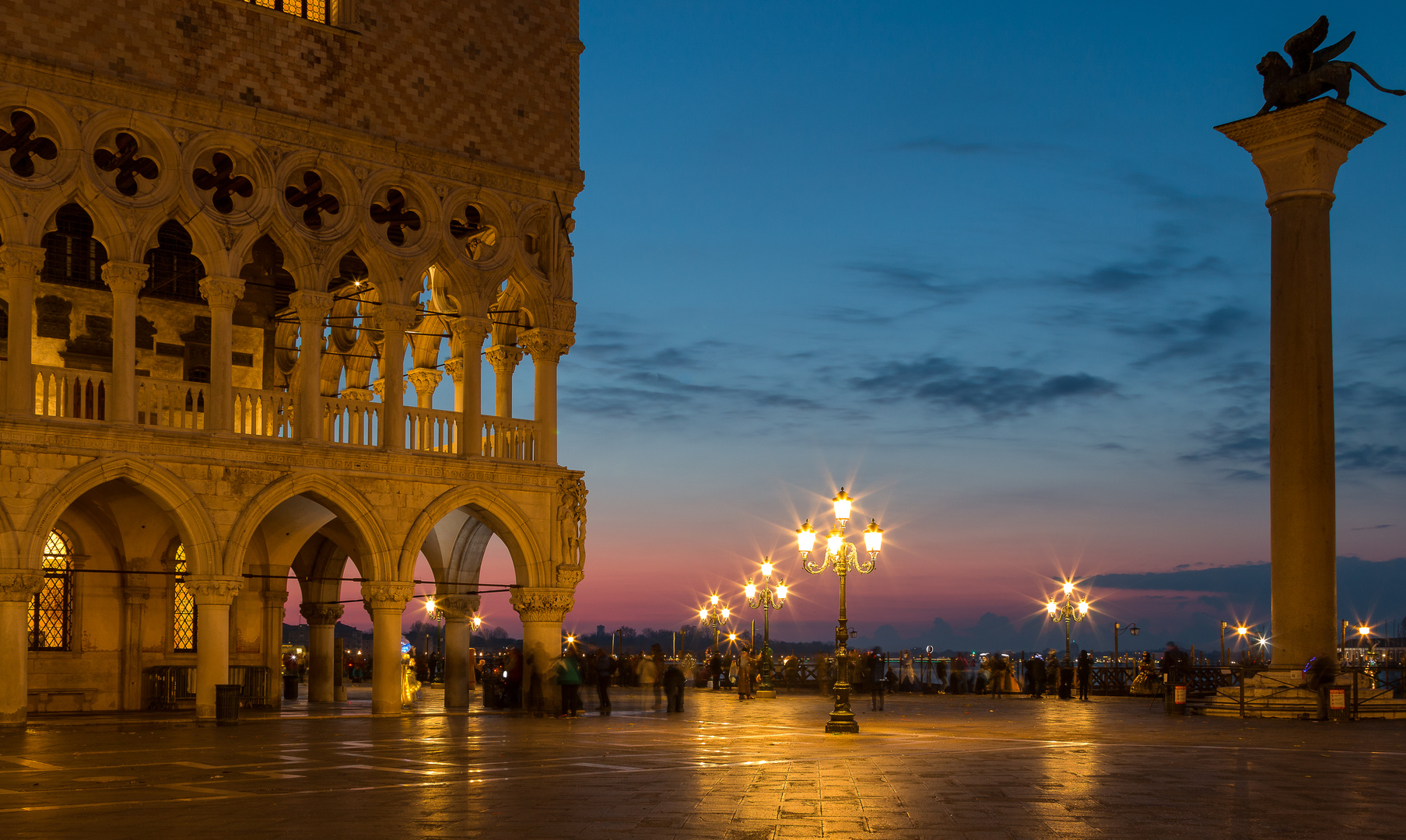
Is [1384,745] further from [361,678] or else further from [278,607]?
[361,678]

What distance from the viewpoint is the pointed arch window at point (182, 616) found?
29.0 metres

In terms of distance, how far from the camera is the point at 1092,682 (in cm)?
4184

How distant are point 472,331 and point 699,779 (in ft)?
48.9

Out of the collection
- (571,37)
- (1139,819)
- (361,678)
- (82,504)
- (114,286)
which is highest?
(571,37)

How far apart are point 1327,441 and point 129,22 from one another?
839 inches

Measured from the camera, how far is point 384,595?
86.6ft

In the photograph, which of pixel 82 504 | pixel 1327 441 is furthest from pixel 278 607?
pixel 1327 441

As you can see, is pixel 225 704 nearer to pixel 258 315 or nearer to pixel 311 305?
pixel 311 305

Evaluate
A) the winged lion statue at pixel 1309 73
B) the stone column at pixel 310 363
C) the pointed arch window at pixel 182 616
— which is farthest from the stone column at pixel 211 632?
the winged lion statue at pixel 1309 73

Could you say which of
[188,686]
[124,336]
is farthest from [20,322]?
[188,686]

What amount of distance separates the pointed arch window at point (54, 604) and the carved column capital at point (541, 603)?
27.6 feet

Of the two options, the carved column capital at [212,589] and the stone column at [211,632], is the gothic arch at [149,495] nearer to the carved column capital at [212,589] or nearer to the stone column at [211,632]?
the carved column capital at [212,589]

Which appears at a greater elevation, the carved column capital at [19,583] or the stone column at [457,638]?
the carved column capital at [19,583]

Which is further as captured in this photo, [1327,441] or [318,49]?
[318,49]
